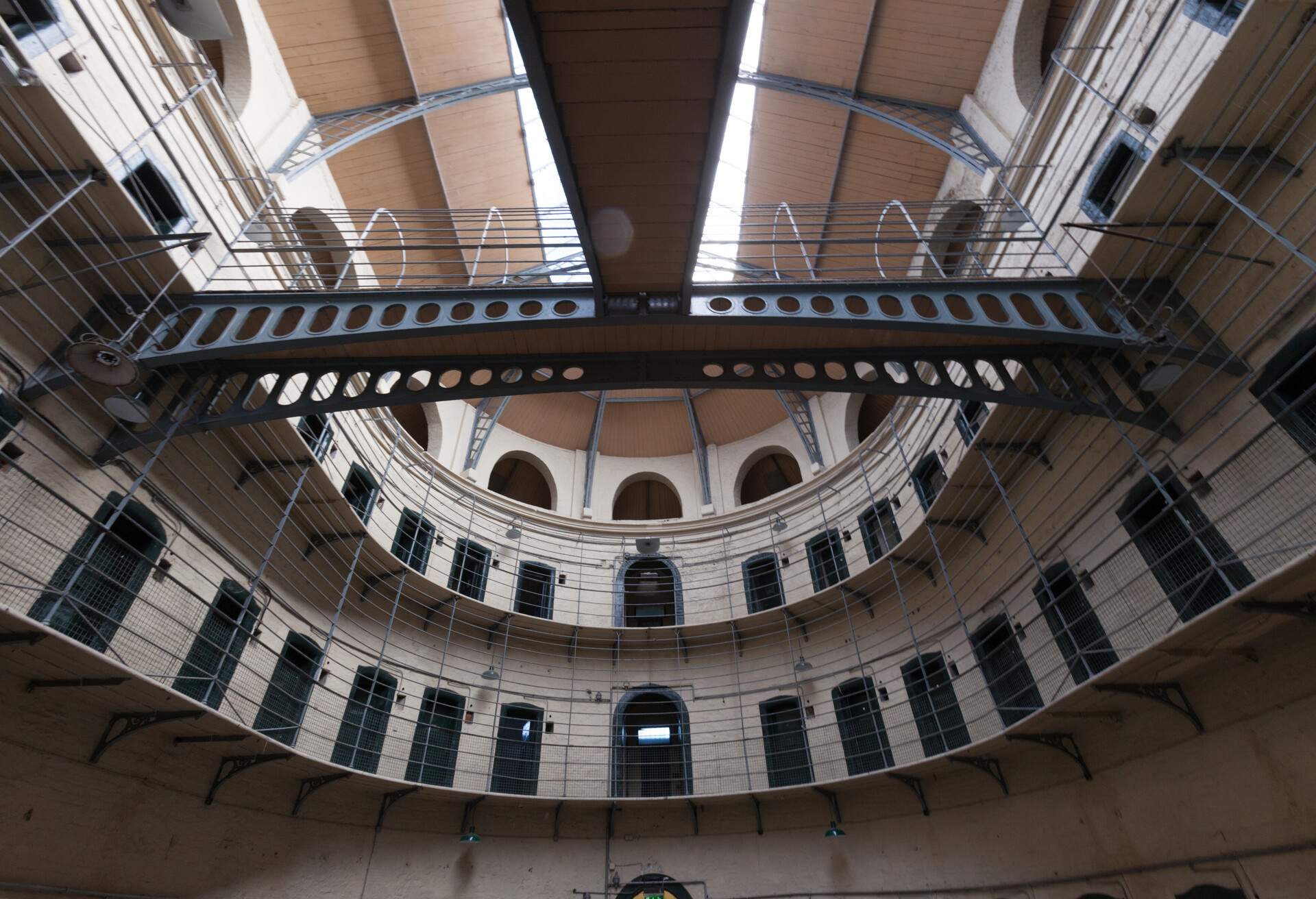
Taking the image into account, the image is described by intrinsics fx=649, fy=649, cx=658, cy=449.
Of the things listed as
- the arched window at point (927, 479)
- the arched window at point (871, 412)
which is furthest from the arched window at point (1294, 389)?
the arched window at point (871, 412)

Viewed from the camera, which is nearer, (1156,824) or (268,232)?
(1156,824)

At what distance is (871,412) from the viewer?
530 inches

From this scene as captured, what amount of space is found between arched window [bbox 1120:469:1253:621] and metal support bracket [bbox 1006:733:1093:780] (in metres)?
1.89

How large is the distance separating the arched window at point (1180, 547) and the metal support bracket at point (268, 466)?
8.54 metres

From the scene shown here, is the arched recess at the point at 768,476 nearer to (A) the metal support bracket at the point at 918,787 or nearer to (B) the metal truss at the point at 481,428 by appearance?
(B) the metal truss at the point at 481,428

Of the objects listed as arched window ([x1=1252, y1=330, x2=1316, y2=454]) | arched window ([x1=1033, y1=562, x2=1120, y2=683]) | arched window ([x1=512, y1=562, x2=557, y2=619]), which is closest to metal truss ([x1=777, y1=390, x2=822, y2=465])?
arched window ([x1=1033, y1=562, x2=1120, y2=683])

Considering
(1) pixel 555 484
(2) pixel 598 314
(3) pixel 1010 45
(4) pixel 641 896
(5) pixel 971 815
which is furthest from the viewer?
(1) pixel 555 484

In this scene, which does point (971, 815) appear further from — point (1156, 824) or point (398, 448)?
point (398, 448)

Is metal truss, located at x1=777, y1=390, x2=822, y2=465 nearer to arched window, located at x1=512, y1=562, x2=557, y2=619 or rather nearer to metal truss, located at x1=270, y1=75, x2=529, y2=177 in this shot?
arched window, located at x1=512, y1=562, x2=557, y2=619

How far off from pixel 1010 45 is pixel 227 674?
40.7 ft

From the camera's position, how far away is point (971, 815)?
8000mm

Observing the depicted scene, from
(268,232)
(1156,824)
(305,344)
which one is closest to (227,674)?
(305,344)

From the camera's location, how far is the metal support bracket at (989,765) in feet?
25.2

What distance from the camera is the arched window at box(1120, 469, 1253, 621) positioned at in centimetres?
548
